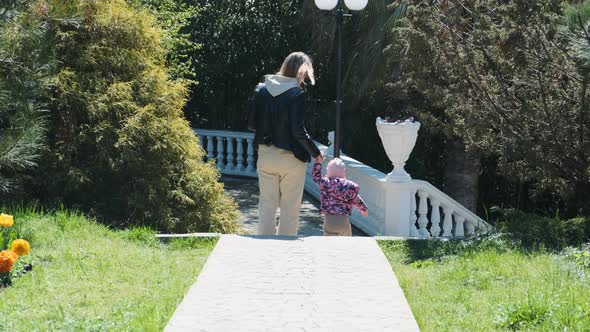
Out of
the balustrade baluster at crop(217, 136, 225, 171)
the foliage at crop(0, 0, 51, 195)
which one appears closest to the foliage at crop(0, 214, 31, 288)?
the foliage at crop(0, 0, 51, 195)

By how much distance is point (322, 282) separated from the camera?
630 centimetres

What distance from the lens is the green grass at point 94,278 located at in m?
5.53

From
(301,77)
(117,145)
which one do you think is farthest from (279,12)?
(301,77)

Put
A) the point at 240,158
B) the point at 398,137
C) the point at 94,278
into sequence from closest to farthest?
the point at 94,278 → the point at 398,137 → the point at 240,158

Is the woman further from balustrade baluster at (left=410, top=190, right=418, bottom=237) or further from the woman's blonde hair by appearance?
balustrade baluster at (left=410, top=190, right=418, bottom=237)

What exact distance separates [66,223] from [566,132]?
5186 mm

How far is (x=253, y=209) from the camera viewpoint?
1437 cm

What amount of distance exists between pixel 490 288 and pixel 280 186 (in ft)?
8.40

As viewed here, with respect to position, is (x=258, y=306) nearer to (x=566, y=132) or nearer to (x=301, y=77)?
(x=301, y=77)

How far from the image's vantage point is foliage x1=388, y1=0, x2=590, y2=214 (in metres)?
9.53

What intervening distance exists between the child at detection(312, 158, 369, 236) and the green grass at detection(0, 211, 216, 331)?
3.70 ft

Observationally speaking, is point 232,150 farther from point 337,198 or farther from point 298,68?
point 298,68

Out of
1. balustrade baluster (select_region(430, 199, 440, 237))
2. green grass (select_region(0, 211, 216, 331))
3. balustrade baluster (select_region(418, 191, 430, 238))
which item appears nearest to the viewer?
green grass (select_region(0, 211, 216, 331))

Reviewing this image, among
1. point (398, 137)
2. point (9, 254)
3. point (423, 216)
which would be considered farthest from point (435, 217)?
point (9, 254)
